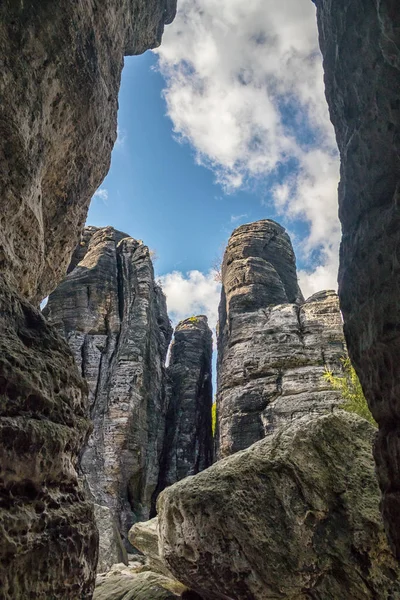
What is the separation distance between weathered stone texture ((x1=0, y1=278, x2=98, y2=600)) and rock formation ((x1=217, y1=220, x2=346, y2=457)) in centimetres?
1486

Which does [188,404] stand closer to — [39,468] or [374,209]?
[374,209]

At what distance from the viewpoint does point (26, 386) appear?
3973 mm

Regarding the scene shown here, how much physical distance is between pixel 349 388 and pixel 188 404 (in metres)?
13.2

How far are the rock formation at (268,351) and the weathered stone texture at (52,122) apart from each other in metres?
13.8

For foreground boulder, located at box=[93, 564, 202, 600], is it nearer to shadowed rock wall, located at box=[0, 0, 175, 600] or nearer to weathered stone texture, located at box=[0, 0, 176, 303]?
shadowed rock wall, located at box=[0, 0, 175, 600]

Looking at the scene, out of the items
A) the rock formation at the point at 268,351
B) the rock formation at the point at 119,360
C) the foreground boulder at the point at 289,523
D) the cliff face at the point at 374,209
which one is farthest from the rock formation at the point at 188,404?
the cliff face at the point at 374,209

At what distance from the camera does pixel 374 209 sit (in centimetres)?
498

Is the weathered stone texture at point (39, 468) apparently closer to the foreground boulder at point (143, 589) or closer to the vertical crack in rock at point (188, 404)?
the foreground boulder at point (143, 589)

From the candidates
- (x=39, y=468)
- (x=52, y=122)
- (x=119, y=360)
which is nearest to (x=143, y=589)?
(x=39, y=468)

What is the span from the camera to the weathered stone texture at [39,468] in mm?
3482

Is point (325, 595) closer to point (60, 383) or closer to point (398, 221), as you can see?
point (60, 383)

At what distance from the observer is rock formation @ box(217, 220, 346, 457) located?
2125 centimetres

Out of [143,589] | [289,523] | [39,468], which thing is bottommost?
[143,589]

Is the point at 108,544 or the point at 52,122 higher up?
the point at 52,122
